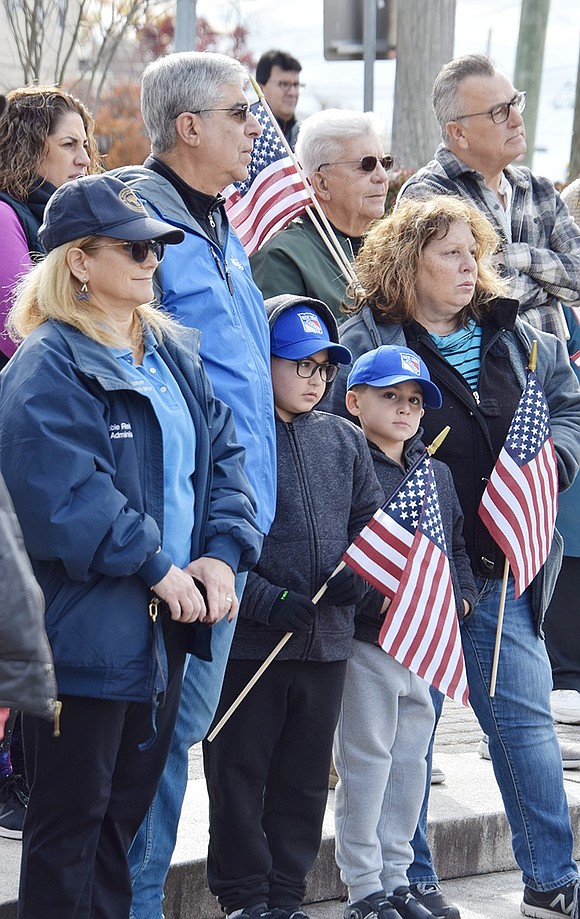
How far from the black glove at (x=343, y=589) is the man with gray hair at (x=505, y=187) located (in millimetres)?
1659

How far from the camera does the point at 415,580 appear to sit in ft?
14.7

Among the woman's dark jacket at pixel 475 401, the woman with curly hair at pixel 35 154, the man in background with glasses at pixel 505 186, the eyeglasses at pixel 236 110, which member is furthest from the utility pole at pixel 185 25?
the eyeglasses at pixel 236 110

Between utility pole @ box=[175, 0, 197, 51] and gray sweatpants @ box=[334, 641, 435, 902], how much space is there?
4.44 meters

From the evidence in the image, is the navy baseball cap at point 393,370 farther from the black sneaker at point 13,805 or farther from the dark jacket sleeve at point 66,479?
the black sneaker at point 13,805

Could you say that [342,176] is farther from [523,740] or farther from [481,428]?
[523,740]

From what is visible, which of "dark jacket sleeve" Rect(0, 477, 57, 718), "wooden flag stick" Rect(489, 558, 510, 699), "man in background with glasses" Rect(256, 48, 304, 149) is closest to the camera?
"dark jacket sleeve" Rect(0, 477, 57, 718)

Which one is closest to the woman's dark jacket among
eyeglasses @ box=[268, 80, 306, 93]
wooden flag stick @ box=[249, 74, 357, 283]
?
wooden flag stick @ box=[249, 74, 357, 283]

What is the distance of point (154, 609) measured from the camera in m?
3.49

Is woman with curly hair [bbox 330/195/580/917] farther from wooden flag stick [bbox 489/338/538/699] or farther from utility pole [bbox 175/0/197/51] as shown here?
utility pole [bbox 175/0/197/51]

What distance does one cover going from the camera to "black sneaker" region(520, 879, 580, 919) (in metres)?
4.80

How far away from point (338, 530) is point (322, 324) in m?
0.61

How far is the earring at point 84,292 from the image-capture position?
11.8ft

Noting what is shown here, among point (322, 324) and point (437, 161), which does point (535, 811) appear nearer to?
point (322, 324)

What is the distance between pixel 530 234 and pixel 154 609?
2746 mm
